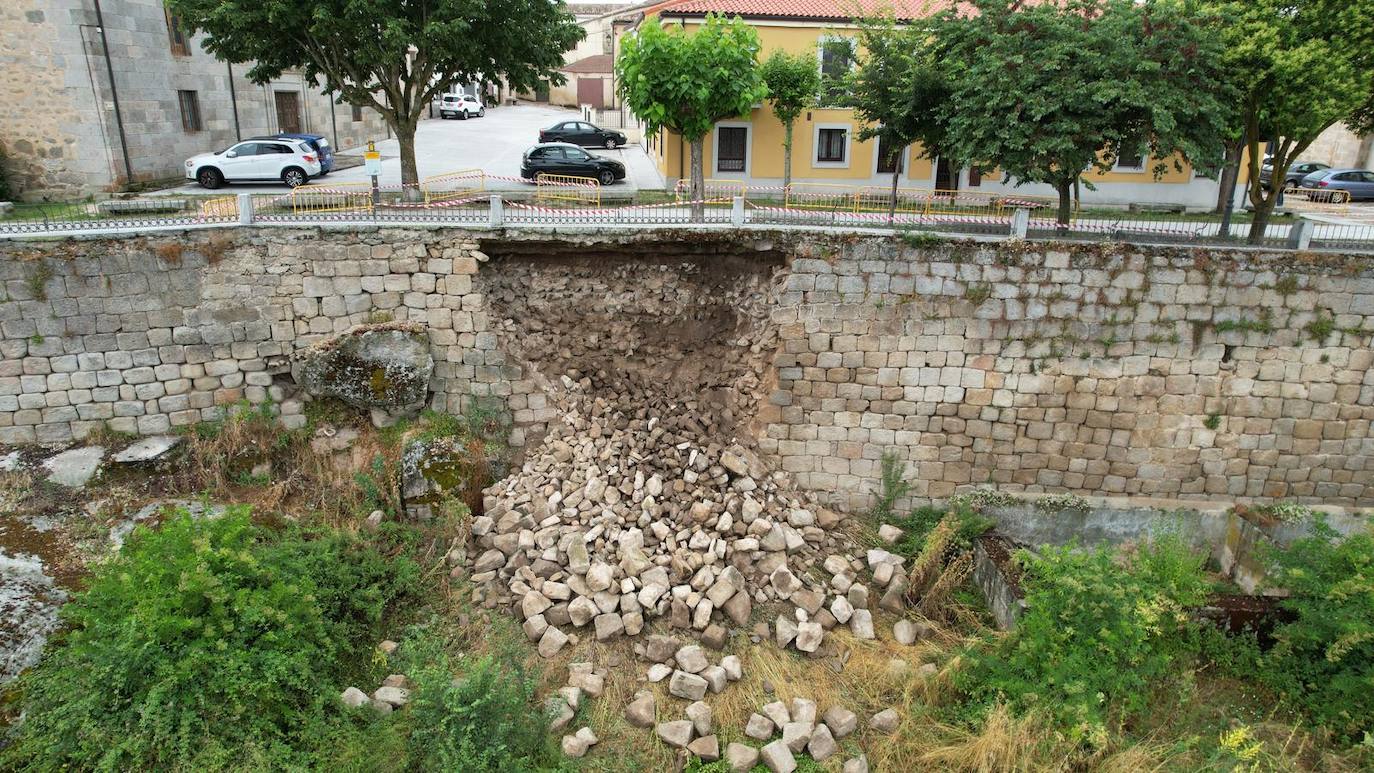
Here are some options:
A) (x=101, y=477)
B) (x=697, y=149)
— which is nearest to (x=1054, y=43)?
(x=697, y=149)

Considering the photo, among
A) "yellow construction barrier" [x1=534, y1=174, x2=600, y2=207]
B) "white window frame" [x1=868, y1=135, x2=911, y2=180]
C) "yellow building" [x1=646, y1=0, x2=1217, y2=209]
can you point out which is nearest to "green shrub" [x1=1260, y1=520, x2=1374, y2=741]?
"yellow construction barrier" [x1=534, y1=174, x2=600, y2=207]

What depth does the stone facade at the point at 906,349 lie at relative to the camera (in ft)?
34.8

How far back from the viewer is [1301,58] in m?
10.4

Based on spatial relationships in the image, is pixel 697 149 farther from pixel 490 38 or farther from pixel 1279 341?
pixel 1279 341

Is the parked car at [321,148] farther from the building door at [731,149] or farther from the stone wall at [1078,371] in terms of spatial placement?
the stone wall at [1078,371]

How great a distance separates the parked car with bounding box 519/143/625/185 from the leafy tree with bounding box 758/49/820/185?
437cm

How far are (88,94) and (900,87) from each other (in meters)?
15.7

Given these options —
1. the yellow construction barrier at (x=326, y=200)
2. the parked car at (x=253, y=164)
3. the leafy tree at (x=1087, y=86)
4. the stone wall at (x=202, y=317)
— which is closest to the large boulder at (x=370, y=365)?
the stone wall at (x=202, y=317)

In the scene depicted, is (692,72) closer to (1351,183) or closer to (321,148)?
(321,148)

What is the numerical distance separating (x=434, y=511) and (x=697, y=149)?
896 centimetres

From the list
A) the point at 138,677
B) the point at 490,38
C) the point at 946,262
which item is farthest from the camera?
the point at 490,38

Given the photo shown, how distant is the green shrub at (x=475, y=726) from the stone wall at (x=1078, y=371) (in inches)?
220

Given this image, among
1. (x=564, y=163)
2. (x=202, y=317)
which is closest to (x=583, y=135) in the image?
(x=564, y=163)

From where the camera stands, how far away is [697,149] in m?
15.5
